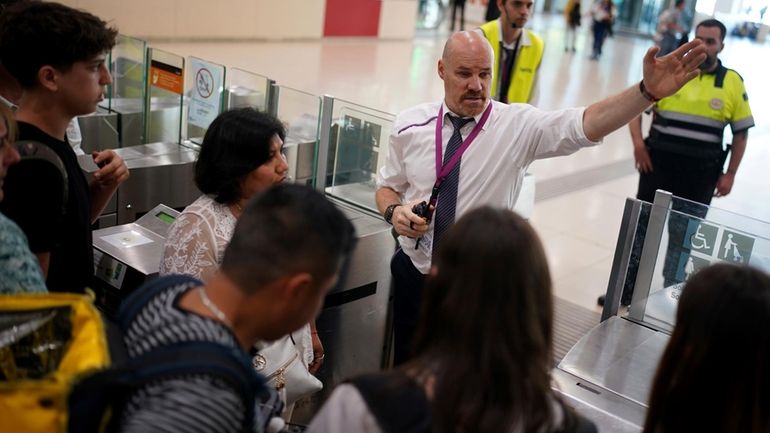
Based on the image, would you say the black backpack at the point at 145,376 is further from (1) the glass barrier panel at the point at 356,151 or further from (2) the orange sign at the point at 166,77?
(2) the orange sign at the point at 166,77

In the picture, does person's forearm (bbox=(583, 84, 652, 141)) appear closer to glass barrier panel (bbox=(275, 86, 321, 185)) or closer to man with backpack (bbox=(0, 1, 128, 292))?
man with backpack (bbox=(0, 1, 128, 292))

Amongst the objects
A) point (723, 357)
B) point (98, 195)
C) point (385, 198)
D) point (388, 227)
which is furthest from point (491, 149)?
point (723, 357)

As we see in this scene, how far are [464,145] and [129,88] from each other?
3300 mm

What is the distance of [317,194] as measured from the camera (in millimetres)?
1459

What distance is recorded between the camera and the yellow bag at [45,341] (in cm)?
120

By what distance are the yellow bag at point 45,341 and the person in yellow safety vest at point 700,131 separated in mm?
3762

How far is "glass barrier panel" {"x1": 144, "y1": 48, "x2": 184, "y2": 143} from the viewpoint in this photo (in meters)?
4.60

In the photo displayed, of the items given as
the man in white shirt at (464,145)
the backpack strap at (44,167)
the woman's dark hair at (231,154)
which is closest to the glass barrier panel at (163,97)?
the man in white shirt at (464,145)

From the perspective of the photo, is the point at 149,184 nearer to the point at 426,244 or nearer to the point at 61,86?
the point at 426,244

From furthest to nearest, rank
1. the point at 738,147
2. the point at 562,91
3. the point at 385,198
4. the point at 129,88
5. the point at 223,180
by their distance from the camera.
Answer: the point at 562,91 → the point at 129,88 → the point at 738,147 → the point at 385,198 → the point at 223,180

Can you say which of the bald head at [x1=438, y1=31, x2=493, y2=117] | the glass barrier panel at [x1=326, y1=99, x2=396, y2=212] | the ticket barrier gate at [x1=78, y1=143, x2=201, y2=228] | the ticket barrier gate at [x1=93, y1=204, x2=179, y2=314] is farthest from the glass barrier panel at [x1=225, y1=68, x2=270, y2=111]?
the bald head at [x1=438, y1=31, x2=493, y2=117]

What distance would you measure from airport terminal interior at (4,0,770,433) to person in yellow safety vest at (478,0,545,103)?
0.55m

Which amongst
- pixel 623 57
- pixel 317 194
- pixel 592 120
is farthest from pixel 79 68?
pixel 623 57

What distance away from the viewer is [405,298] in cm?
296
